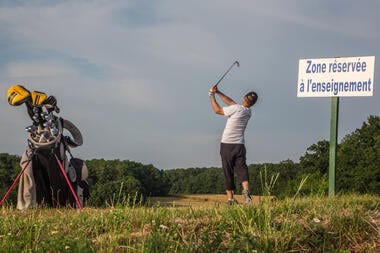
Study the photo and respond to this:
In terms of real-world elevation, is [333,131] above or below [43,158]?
above

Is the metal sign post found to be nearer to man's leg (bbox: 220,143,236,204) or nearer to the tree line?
the tree line

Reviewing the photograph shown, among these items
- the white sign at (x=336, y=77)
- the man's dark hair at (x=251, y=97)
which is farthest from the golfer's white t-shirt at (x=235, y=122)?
the white sign at (x=336, y=77)

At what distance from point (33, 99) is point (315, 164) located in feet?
114

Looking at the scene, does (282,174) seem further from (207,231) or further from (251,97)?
(207,231)

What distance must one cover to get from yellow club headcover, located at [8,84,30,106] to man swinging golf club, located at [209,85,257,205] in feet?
10.9

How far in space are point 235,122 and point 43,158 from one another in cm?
344

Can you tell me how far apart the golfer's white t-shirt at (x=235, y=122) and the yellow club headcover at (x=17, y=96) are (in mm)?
3525

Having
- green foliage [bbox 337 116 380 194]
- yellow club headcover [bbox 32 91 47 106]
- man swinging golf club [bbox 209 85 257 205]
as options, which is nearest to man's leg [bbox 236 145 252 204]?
man swinging golf club [bbox 209 85 257 205]

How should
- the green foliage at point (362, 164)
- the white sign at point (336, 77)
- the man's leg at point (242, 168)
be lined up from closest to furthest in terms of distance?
the man's leg at point (242, 168)
the white sign at point (336, 77)
the green foliage at point (362, 164)

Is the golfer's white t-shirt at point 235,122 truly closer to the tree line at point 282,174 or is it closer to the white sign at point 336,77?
the tree line at point 282,174

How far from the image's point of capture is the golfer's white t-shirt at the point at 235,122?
12.3m

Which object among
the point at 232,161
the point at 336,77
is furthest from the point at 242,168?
the point at 336,77

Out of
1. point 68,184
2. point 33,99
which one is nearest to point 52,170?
point 68,184

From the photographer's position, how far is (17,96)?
1128 centimetres
